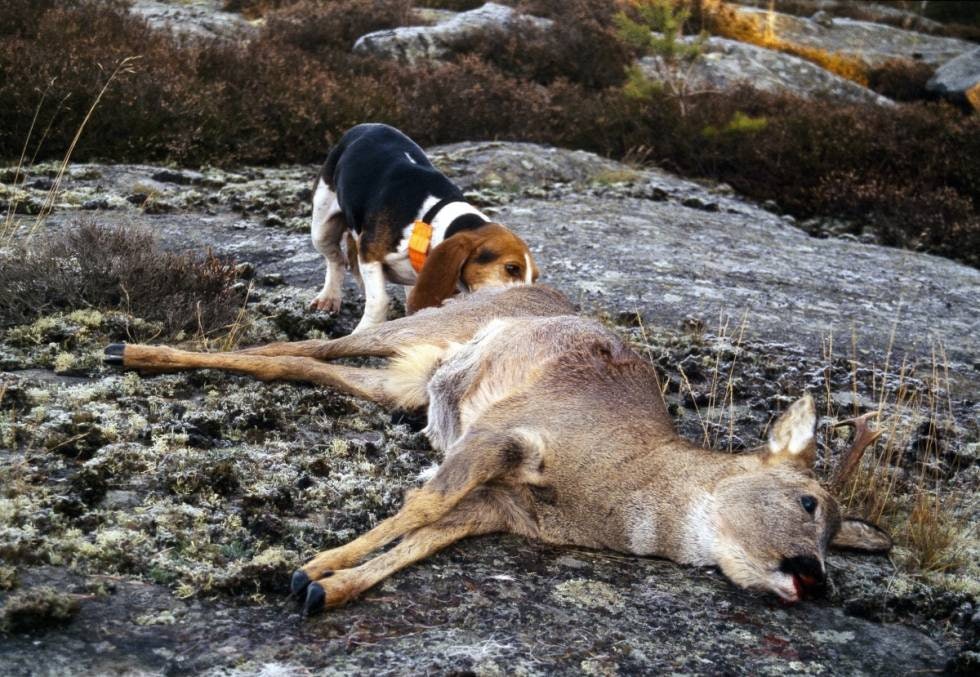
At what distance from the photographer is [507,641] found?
131 inches

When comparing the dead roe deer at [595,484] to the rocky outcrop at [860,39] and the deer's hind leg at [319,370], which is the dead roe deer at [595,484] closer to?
the deer's hind leg at [319,370]

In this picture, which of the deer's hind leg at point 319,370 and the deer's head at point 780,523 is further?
the deer's hind leg at point 319,370

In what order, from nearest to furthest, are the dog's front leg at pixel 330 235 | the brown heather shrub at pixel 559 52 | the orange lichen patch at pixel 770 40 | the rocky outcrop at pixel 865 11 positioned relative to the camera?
the dog's front leg at pixel 330 235 < the brown heather shrub at pixel 559 52 < the orange lichen patch at pixel 770 40 < the rocky outcrop at pixel 865 11

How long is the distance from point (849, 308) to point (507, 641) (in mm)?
6354

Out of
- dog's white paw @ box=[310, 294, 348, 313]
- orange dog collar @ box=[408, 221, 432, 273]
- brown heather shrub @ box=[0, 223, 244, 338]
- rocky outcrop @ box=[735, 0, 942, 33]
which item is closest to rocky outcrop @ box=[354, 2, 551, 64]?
dog's white paw @ box=[310, 294, 348, 313]

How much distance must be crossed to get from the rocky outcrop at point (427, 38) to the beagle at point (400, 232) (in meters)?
9.25

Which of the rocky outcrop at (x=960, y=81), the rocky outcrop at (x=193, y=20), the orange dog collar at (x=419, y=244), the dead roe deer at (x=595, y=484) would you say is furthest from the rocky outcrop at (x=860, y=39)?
the dead roe deer at (x=595, y=484)

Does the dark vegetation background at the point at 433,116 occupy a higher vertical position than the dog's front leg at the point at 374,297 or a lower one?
higher

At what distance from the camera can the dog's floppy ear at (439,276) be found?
6766mm

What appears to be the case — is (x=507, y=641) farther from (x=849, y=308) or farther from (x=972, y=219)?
(x=972, y=219)

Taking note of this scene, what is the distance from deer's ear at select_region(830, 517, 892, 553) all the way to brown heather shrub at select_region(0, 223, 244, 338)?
3.83 metres

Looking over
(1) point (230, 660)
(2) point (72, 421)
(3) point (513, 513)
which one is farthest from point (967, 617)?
(2) point (72, 421)

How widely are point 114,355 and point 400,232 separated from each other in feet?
8.72

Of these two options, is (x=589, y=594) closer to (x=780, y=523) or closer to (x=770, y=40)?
(x=780, y=523)
